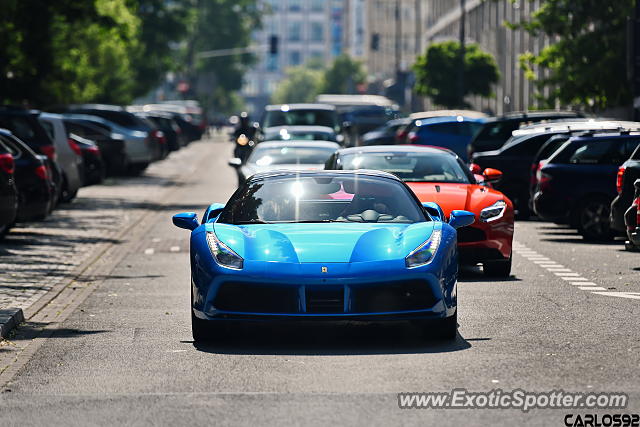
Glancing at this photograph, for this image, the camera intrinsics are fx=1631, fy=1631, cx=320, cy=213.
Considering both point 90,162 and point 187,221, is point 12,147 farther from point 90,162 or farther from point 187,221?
point 90,162

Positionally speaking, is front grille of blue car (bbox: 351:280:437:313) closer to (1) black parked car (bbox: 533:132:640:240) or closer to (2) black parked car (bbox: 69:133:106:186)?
(1) black parked car (bbox: 533:132:640:240)

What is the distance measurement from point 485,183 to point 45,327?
747 cm

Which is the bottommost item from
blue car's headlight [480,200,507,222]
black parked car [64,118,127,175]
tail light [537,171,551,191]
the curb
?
black parked car [64,118,127,175]

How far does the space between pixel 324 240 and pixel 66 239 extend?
469 inches

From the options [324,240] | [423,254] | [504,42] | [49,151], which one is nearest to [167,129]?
[504,42]

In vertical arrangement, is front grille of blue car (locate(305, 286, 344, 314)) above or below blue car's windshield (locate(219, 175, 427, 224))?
below

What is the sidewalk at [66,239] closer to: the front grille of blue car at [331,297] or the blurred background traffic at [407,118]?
the blurred background traffic at [407,118]

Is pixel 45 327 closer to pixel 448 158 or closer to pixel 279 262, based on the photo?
pixel 279 262

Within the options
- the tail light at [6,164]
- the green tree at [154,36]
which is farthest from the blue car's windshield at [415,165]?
the green tree at [154,36]

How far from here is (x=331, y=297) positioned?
10.6m

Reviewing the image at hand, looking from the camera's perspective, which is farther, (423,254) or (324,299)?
(423,254)

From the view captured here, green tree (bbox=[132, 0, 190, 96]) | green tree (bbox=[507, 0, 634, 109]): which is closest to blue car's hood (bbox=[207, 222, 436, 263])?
green tree (bbox=[507, 0, 634, 109])

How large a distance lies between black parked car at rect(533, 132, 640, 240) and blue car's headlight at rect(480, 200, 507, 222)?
6.08 meters

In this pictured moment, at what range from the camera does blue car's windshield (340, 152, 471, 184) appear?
17609 millimetres
